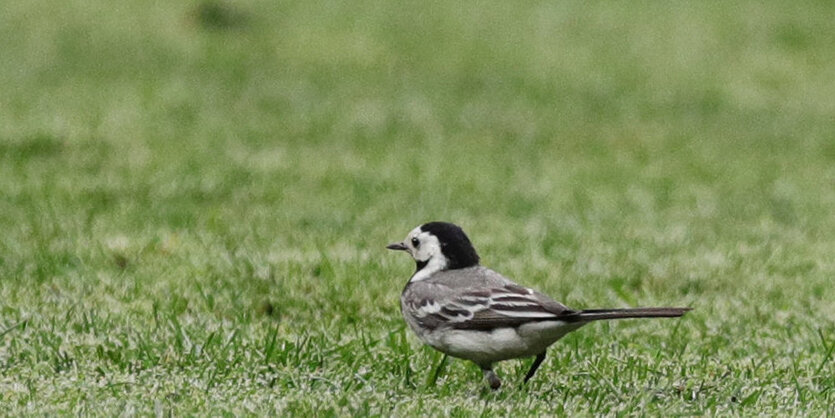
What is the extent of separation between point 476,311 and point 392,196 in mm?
7705

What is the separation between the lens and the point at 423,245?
700cm

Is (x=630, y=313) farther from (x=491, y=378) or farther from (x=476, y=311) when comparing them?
(x=491, y=378)

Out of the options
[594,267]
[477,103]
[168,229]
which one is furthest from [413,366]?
[477,103]

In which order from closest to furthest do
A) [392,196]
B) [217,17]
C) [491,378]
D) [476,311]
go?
[476,311], [491,378], [392,196], [217,17]

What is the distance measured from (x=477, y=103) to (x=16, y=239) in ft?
31.6

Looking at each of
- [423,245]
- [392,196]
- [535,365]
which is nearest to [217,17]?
[392,196]

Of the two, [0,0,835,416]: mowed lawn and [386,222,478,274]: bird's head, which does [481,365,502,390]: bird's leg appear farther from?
[386,222,478,274]: bird's head

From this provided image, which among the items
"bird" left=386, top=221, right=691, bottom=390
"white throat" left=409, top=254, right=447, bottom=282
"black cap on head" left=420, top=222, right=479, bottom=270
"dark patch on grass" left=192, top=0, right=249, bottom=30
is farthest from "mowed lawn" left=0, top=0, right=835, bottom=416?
"black cap on head" left=420, top=222, right=479, bottom=270

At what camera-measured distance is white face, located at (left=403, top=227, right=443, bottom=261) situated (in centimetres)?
694

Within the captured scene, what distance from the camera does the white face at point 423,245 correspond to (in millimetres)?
6941

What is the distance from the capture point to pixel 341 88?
1973cm

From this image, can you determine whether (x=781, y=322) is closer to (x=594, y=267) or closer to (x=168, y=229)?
(x=594, y=267)

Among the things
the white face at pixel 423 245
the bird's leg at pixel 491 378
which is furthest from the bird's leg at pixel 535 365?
the white face at pixel 423 245

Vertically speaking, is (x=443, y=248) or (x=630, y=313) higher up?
(x=630, y=313)
